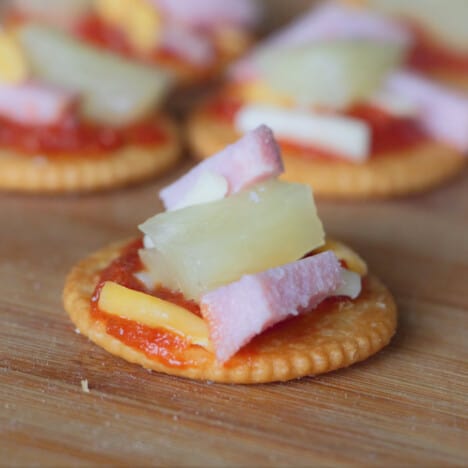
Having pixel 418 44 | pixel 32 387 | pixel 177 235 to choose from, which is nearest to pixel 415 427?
pixel 177 235

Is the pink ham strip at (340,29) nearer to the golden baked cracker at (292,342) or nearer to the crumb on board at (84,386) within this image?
the golden baked cracker at (292,342)

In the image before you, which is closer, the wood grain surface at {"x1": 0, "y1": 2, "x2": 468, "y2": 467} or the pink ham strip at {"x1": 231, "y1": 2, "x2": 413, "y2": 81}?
the wood grain surface at {"x1": 0, "y1": 2, "x2": 468, "y2": 467}

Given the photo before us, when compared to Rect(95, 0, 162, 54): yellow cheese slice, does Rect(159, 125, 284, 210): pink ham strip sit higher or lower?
lower

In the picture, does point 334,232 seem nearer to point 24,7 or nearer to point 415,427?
point 415,427

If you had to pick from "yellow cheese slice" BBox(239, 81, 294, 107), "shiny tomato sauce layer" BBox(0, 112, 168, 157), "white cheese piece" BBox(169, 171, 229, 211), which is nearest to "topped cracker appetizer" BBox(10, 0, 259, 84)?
"yellow cheese slice" BBox(239, 81, 294, 107)

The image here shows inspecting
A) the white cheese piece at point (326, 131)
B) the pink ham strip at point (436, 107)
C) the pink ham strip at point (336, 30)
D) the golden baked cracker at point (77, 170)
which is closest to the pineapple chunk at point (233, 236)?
the golden baked cracker at point (77, 170)

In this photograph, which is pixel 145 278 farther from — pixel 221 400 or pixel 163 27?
pixel 163 27

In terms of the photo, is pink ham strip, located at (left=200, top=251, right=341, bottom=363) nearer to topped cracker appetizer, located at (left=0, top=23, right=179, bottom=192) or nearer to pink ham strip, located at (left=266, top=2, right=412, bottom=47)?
topped cracker appetizer, located at (left=0, top=23, right=179, bottom=192)
